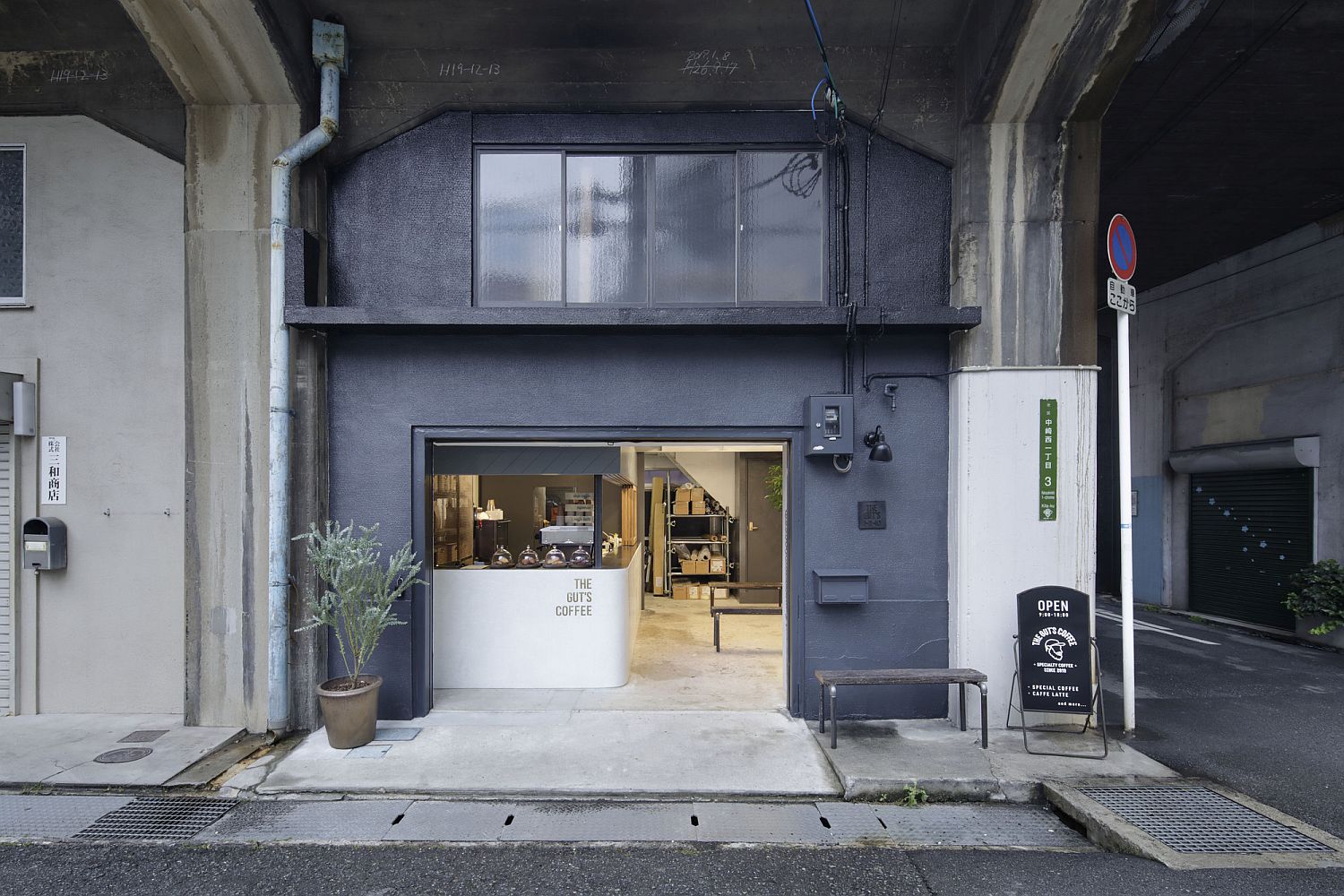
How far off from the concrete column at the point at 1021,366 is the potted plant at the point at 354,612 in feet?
15.8

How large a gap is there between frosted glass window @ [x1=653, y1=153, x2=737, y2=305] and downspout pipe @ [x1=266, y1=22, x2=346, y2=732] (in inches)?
116

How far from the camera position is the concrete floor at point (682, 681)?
641 cm

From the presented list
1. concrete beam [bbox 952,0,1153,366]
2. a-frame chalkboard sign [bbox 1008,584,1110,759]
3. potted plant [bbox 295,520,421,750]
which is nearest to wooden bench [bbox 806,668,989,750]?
a-frame chalkboard sign [bbox 1008,584,1110,759]

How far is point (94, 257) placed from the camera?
610 cm

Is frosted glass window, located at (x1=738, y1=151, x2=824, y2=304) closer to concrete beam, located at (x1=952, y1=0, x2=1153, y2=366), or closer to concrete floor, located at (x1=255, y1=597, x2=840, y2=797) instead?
concrete beam, located at (x1=952, y1=0, x2=1153, y2=366)

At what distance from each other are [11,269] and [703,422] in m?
6.57

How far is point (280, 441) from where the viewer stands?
18.5 feet

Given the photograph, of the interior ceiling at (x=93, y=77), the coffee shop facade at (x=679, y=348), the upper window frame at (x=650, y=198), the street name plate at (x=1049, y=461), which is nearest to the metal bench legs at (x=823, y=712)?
the coffee shop facade at (x=679, y=348)

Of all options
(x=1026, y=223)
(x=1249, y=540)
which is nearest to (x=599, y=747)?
(x=1026, y=223)

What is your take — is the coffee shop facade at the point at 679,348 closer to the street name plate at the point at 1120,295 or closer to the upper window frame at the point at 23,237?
the street name plate at the point at 1120,295

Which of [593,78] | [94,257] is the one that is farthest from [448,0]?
[94,257]

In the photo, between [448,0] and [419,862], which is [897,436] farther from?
[448,0]

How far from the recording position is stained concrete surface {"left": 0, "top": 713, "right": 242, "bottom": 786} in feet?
15.9

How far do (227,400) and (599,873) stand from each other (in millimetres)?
4896
